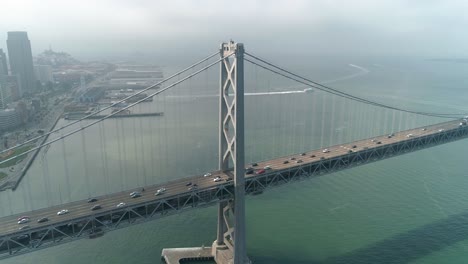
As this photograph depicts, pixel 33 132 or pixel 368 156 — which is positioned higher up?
pixel 368 156

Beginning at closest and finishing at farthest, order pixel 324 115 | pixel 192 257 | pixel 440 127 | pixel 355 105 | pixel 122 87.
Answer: pixel 192 257, pixel 440 127, pixel 324 115, pixel 355 105, pixel 122 87

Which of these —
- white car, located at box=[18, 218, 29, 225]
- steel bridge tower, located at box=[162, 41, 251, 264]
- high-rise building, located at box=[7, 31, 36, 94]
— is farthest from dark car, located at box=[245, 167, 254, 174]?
high-rise building, located at box=[7, 31, 36, 94]

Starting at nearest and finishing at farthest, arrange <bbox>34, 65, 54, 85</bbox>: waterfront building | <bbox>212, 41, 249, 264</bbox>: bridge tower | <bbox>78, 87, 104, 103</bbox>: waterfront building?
<bbox>212, 41, 249, 264</bbox>: bridge tower → <bbox>78, 87, 104, 103</bbox>: waterfront building → <bbox>34, 65, 54, 85</bbox>: waterfront building

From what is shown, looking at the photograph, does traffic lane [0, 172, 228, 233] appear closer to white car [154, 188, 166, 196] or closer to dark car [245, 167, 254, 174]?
white car [154, 188, 166, 196]

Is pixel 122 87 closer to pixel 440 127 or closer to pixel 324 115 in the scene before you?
pixel 324 115

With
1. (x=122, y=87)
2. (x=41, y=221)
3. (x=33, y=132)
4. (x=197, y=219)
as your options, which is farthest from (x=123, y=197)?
(x=122, y=87)

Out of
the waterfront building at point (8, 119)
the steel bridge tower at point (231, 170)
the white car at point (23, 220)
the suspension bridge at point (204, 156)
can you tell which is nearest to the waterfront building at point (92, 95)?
the suspension bridge at point (204, 156)

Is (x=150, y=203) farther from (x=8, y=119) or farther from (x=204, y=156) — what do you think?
(x=8, y=119)
